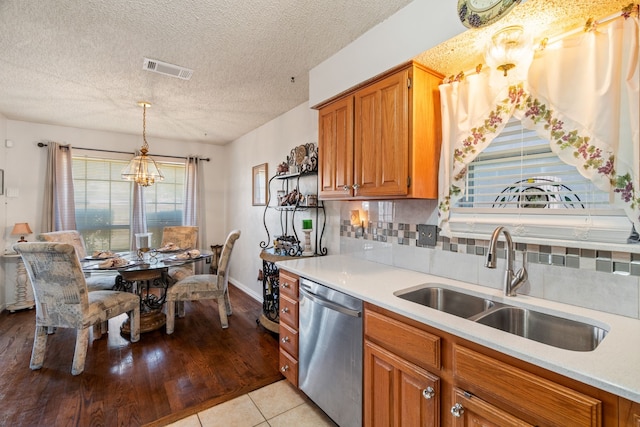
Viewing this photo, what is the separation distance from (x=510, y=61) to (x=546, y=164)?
509mm

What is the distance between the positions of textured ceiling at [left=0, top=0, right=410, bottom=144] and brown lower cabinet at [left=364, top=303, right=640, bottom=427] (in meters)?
1.73

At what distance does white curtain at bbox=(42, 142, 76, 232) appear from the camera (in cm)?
390

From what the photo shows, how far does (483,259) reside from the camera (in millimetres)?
1630

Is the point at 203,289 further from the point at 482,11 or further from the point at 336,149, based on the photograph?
the point at 482,11

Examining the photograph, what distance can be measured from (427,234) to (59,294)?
2815 millimetres

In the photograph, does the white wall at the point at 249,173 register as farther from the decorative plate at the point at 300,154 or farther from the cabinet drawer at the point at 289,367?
the cabinet drawer at the point at 289,367

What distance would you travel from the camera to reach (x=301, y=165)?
9.84 feet

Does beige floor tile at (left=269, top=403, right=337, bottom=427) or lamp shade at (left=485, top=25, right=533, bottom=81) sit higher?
lamp shade at (left=485, top=25, right=533, bottom=81)

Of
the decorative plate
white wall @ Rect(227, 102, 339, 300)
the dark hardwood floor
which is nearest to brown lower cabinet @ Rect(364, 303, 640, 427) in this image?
the dark hardwood floor

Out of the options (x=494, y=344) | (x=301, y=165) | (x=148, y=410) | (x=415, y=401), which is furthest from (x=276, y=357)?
(x=494, y=344)

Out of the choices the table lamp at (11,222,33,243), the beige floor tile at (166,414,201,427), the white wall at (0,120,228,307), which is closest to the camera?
the beige floor tile at (166,414,201,427)

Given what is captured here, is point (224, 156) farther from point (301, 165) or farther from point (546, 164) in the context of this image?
point (546, 164)

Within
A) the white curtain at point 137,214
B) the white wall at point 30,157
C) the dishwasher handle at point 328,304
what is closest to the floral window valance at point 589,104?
the dishwasher handle at point 328,304

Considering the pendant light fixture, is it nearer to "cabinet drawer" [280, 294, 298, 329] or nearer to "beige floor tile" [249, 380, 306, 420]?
"cabinet drawer" [280, 294, 298, 329]
